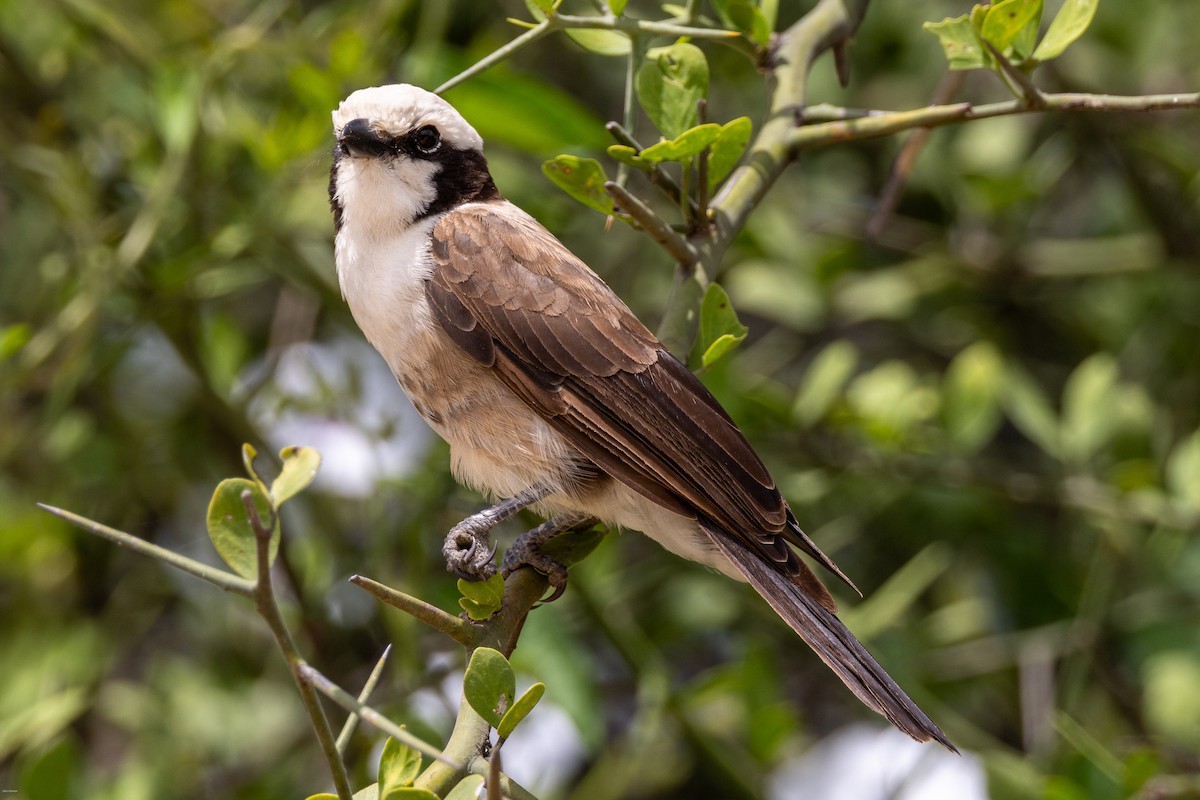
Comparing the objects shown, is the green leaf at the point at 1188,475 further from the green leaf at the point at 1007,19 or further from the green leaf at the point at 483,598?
the green leaf at the point at 483,598

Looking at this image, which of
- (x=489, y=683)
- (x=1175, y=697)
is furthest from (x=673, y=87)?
(x=1175, y=697)

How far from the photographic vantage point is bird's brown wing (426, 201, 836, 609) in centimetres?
253

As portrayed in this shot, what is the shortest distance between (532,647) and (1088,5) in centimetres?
182

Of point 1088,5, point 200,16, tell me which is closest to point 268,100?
point 200,16

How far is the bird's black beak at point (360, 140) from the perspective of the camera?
2.72 meters

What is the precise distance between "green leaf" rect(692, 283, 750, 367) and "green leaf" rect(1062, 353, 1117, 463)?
1.47 m

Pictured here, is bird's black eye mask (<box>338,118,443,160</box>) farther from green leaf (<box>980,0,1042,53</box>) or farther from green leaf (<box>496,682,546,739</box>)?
green leaf (<box>496,682,546,739</box>)

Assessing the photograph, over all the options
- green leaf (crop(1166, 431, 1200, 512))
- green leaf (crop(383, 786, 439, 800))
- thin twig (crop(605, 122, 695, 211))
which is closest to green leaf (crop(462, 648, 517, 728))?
green leaf (crop(383, 786, 439, 800))

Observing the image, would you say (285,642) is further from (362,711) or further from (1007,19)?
(1007,19)

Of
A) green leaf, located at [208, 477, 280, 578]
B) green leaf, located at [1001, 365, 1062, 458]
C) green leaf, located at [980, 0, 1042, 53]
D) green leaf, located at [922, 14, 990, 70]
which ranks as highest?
green leaf, located at [980, 0, 1042, 53]

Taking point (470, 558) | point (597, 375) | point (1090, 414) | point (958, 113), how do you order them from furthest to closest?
1. point (1090, 414)
2. point (597, 375)
3. point (470, 558)
4. point (958, 113)

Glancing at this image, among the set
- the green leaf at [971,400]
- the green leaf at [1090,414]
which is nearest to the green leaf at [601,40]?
the green leaf at [971,400]

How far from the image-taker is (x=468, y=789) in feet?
5.56

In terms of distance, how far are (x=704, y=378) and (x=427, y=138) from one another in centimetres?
77
